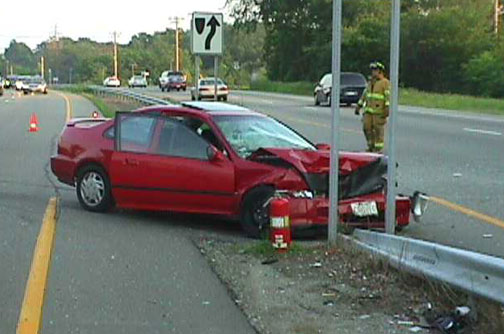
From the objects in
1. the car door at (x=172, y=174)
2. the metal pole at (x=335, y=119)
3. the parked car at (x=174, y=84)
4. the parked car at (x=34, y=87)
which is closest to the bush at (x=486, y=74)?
the parked car at (x=174, y=84)

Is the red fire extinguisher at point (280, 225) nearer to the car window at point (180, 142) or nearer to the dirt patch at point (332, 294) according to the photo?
the dirt patch at point (332, 294)

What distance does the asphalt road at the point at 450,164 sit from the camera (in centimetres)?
1058

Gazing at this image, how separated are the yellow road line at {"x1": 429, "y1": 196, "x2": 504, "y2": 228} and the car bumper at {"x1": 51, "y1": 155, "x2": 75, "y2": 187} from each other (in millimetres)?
4706

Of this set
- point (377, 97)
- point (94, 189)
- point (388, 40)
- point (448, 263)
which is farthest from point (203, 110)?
point (388, 40)

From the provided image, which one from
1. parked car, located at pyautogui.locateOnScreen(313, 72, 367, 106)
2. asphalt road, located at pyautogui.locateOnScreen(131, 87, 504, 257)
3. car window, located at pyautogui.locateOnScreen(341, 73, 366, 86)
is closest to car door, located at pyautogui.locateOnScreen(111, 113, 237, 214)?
asphalt road, located at pyautogui.locateOnScreen(131, 87, 504, 257)

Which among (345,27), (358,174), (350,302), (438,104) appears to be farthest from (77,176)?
(345,27)

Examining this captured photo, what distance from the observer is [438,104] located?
151 ft

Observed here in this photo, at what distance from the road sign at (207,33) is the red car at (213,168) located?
6.29 metres

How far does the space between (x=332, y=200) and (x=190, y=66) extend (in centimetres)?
12836

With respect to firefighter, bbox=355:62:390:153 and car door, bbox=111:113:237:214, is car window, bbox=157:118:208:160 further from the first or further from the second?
firefighter, bbox=355:62:390:153

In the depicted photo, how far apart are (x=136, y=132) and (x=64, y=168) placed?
127 centimetres

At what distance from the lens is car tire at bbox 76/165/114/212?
467 inches

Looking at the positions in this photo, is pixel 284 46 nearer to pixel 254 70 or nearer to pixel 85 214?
pixel 254 70

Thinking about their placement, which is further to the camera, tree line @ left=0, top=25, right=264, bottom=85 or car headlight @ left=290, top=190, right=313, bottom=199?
tree line @ left=0, top=25, right=264, bottom=85
